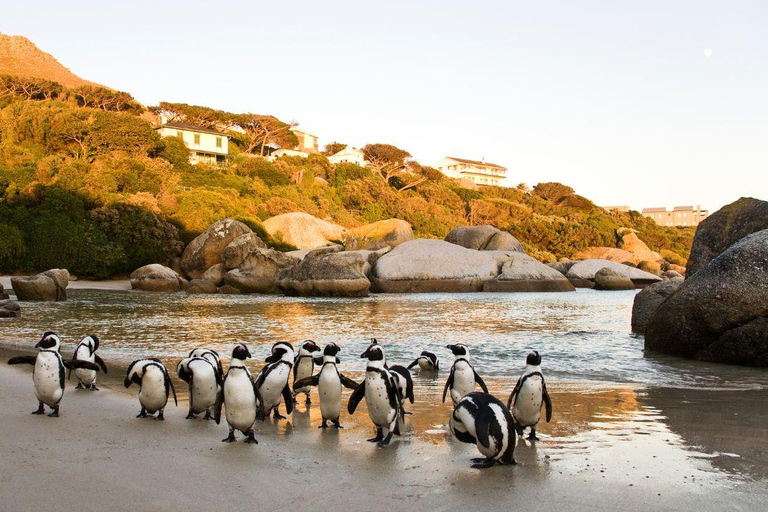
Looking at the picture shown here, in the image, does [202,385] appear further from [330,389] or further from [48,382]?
[48,382]

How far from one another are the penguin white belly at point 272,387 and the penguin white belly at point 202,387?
0.45m

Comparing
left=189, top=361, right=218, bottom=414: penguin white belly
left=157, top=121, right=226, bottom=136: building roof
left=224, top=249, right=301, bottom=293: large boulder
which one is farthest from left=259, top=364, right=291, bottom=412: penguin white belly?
left=157, top=121, right=226, bottom=136: building roof

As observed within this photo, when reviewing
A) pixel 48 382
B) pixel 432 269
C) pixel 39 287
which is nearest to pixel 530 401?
pixel 48 382

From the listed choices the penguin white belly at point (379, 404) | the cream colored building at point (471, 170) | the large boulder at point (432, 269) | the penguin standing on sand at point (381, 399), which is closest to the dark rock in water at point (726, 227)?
the penguin standing on sand at point (381, 399)

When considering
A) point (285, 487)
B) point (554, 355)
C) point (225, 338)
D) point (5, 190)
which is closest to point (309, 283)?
point (225, 338)

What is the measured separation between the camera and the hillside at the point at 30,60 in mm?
135750

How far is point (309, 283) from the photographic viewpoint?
2736cm

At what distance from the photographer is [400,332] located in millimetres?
14445

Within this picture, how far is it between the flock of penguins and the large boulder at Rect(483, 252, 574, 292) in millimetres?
26988

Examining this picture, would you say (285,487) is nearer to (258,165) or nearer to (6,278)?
(6,278)

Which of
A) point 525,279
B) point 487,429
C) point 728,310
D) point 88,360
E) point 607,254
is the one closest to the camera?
point 487,429

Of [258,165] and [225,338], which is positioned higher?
[258,165]

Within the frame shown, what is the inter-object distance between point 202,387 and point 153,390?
431 millimetres

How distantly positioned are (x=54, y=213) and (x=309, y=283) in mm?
17577
